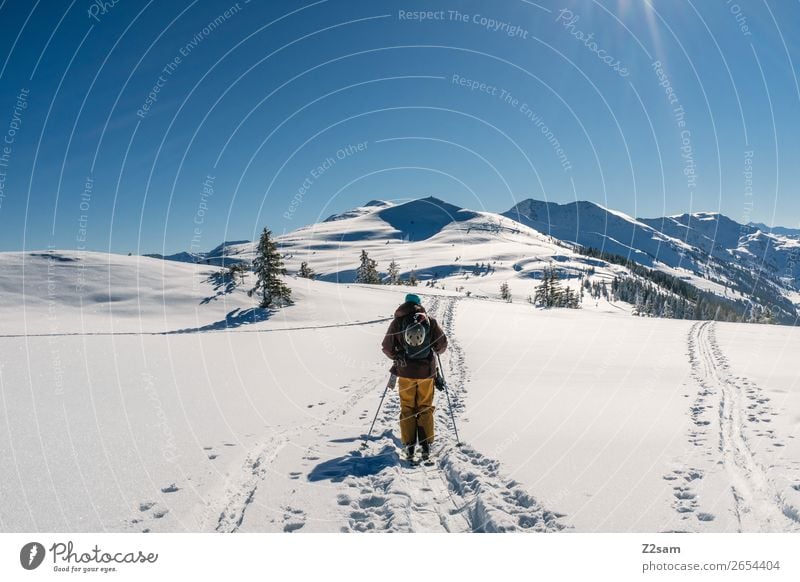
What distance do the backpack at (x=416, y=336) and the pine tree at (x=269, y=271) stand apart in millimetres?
31729

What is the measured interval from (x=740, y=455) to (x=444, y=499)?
4.75 m

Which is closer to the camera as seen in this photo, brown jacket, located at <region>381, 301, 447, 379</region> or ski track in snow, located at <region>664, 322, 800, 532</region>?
ski track in snow, located at <region>664, 322, 800, 532</region>

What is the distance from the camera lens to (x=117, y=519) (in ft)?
16.8

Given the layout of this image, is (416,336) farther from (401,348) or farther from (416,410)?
(416,410)

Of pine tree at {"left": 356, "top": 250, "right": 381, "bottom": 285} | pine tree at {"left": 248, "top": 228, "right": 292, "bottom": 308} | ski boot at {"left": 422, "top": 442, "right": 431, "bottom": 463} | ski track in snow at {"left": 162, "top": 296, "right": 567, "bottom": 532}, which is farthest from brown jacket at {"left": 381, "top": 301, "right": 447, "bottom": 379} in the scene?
pine tree at {"left": 356, "top": 250, "right": 381, "bottom": 285}

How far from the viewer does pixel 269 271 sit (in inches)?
1485

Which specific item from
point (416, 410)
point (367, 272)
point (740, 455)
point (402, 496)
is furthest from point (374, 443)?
point (367, 272)

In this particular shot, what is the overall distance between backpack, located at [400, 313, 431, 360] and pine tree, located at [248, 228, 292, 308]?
104 ft

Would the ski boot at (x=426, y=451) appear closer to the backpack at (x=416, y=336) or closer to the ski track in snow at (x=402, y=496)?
the ski track in snow at (x=402, y=496)

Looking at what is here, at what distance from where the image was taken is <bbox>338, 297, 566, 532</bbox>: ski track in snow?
5148mm

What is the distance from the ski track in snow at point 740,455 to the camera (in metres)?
4.96
